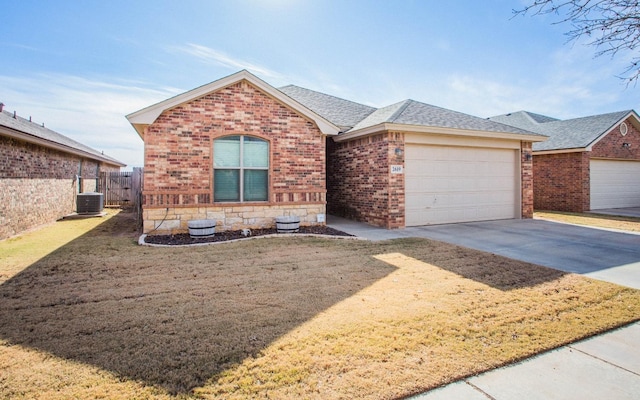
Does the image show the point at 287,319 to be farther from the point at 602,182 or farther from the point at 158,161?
the point at 602,182

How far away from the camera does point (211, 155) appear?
349 inches

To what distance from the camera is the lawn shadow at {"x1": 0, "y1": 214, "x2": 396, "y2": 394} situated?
2.85 m

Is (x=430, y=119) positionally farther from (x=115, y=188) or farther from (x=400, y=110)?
(x=115, y=188)

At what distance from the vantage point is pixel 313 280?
5.01 m

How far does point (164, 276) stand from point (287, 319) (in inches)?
106

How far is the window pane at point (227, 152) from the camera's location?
8.98m

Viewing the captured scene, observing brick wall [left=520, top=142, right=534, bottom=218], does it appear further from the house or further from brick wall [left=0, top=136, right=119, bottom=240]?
brick wall [left=0, top=136, right=119, bottom=240]

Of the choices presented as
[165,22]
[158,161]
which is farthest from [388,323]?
[165,22]

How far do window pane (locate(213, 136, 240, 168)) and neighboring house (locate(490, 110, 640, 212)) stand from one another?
15136 millimetres

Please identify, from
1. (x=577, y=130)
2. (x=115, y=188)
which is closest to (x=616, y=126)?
(x=577, y=130)

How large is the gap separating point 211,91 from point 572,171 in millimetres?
16409

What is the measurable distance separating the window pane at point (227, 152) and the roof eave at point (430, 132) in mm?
3942

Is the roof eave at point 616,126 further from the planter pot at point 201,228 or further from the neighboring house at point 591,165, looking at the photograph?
the planter pot at point 201,228

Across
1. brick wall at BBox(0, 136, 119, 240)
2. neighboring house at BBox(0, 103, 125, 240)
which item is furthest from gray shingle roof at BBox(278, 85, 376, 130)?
brick wall at BBox(0, 136, 119, 240)
